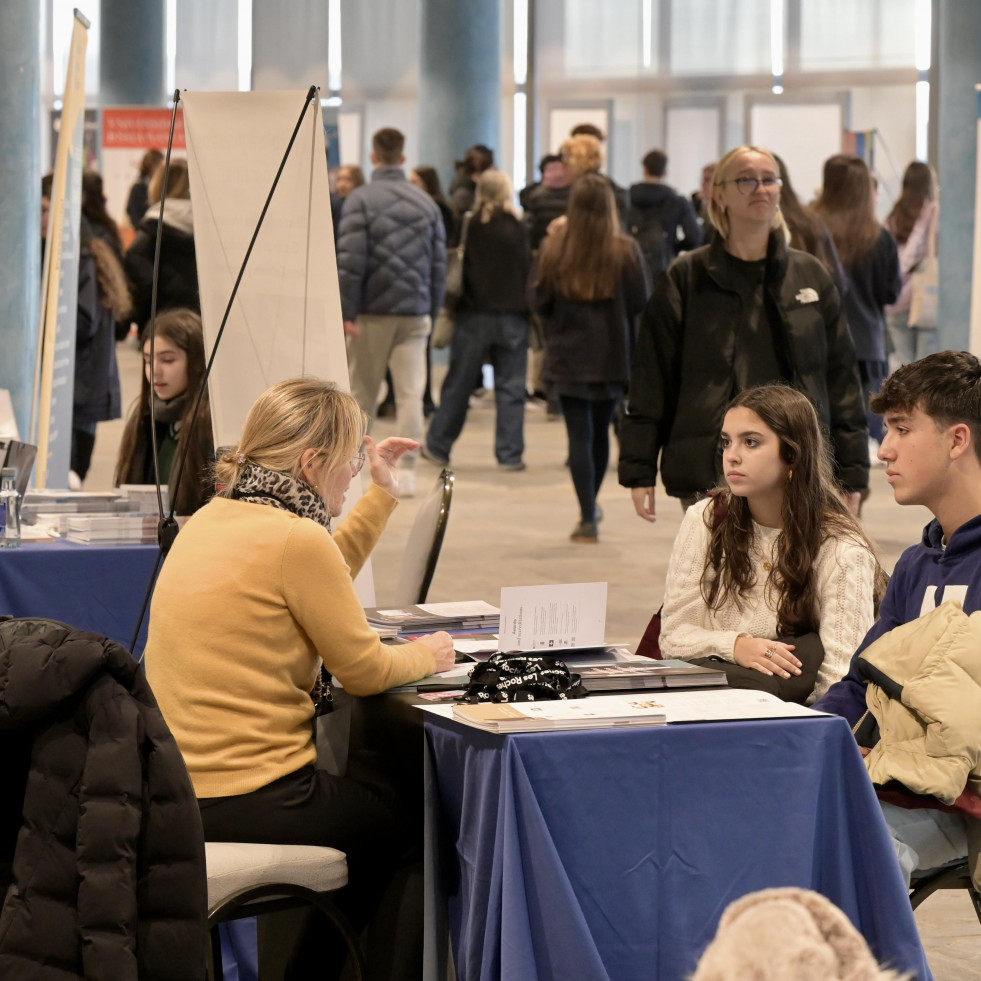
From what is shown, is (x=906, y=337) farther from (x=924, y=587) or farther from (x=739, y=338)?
(x=924, y=587)

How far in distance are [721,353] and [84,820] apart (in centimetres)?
277

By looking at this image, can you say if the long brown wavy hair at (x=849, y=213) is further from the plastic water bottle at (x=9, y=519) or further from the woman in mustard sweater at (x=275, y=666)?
the woman in mustard sweater at (x=275, y=666)

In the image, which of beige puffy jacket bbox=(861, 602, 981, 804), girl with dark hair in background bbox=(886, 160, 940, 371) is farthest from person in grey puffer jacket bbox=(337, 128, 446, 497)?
beige puffy jacket bbox=(861, 602, 981, 804)

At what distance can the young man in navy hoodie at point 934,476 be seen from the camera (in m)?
2.66

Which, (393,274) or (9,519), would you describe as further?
(393,274)

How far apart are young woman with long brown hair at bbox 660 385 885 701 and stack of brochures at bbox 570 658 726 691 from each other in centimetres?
51

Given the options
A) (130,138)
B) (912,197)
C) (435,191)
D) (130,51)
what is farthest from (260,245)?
(130,51)

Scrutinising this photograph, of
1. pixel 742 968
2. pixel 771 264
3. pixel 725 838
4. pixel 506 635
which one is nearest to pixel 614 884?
pixel 725 838

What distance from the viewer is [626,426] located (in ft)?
14.4

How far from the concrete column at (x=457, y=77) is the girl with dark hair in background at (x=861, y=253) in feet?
28.0

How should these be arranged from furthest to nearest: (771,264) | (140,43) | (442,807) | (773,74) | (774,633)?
(140,43), (773,74), (771,264), (774,633), (442,807)

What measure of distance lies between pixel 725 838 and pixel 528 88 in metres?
16.2

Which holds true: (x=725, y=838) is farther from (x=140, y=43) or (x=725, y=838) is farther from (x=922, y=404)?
(x=140, y=43)

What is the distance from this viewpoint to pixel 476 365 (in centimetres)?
921
